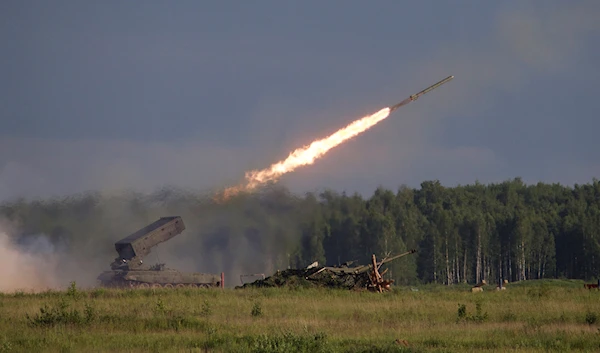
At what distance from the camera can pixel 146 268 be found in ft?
151

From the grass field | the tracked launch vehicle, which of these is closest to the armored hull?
the tracked launch vehicle

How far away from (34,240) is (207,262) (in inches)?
393

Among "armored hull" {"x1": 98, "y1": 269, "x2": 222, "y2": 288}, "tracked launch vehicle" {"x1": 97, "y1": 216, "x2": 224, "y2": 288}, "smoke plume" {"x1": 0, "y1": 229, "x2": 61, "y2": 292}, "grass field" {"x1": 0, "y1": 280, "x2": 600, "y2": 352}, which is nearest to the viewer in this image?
"grass field" {"x1": 0, "y1": 280, "x2": 600, "y2": 352}

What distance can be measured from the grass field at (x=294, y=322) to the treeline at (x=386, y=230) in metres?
15.2

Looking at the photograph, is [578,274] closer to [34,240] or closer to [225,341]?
[34,240]

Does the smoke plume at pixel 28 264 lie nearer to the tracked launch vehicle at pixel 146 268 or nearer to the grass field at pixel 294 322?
the tracked launch vehicle at pixel 146 268

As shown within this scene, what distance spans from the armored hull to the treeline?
4071 millimetres

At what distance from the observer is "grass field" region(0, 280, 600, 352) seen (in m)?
21.3

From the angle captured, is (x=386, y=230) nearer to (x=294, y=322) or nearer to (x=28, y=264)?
(x=28, y=264)

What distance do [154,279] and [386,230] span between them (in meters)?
30.4

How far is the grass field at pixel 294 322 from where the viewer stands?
21.3 meters

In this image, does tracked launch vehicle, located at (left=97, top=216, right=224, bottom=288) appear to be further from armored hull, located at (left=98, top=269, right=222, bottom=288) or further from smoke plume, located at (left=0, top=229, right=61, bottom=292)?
smoke plume, located at (left=0, top=229, right=61, bottom=292)

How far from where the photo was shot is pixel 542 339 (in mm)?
22266

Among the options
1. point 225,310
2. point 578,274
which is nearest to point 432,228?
point 578,274
